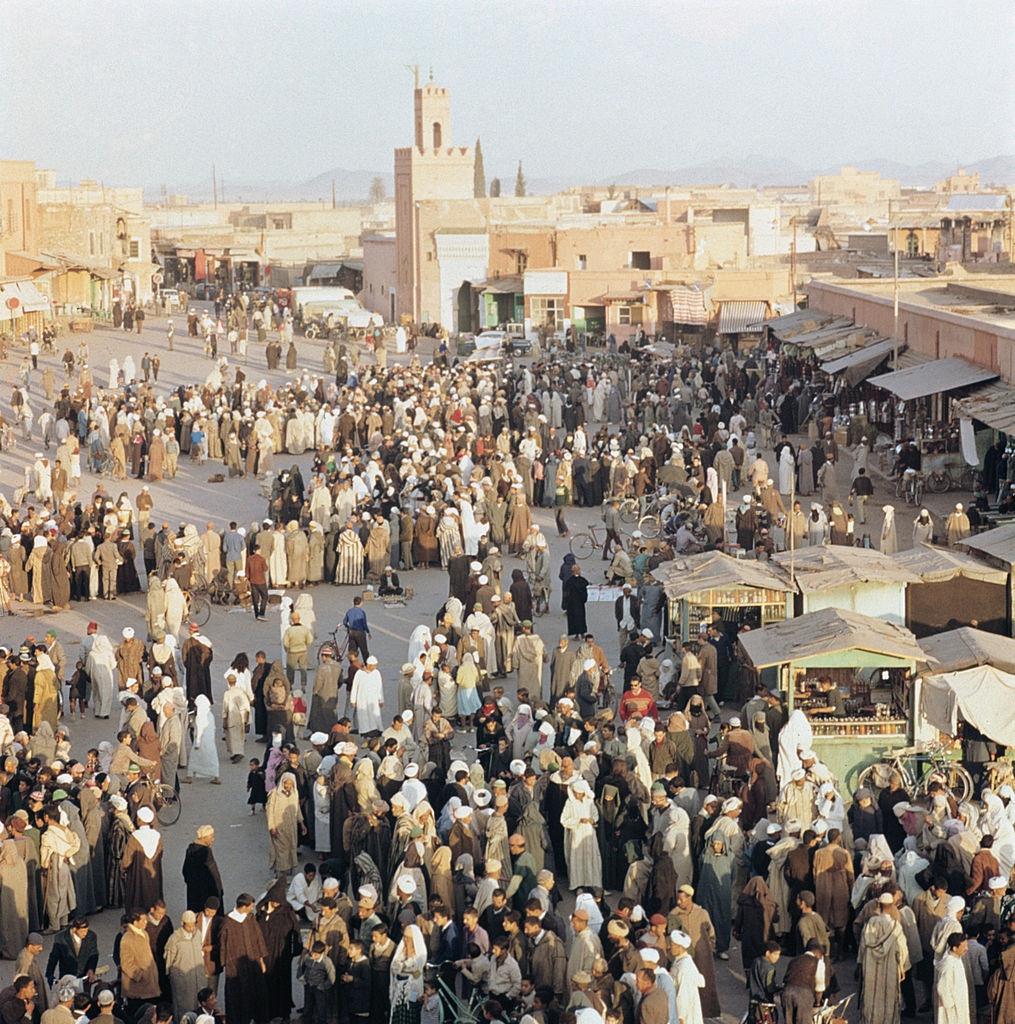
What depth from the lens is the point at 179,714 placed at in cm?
1420

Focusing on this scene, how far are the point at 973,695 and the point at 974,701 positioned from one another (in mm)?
49

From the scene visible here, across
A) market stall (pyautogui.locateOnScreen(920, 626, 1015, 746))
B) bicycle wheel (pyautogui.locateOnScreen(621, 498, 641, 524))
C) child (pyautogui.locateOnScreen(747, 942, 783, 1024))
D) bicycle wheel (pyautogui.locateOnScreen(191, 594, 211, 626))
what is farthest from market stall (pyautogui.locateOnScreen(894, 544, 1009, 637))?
bicycle wheel (pyautogui.locateOnScreen(621, 498, 641, 524))

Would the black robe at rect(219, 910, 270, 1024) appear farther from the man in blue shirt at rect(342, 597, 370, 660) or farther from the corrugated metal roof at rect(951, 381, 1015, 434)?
the corrugated metal roof at rect(951, 381, 1015, 434)

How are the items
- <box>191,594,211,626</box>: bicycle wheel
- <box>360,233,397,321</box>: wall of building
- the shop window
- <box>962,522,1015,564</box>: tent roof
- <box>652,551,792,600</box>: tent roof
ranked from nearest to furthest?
<box>652,551,792,600</box>: tent roof < <box>962,522,1015,564</box>: tent roof < <box>191,594,211,626</box>: bicycle wheel < the shop window < <box>360,233,397,321</box>: wall of building

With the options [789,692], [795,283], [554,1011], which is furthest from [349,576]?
[795,283]

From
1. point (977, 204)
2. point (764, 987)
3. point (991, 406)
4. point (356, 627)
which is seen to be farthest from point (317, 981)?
point (977, 204)

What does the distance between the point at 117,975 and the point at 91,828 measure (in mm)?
1396

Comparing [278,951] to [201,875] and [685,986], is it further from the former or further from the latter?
[685,986]

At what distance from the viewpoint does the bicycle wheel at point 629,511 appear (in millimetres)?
23438

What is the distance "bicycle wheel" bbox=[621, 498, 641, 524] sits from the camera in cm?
2344

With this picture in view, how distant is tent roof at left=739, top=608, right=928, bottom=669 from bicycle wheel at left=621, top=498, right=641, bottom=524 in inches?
367

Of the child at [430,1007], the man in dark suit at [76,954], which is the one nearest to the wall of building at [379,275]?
the man in dark suit at [76,954]

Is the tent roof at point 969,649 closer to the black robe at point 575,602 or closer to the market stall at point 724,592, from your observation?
the market stall at point 724,592

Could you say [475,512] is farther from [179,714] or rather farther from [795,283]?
[795,283]
